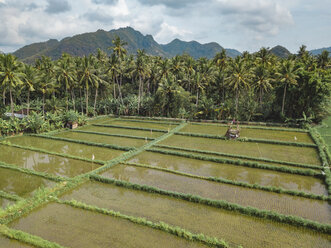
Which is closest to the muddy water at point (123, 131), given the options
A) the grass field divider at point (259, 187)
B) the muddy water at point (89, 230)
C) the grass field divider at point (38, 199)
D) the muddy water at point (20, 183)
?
the grass field divider at point (259, 187)

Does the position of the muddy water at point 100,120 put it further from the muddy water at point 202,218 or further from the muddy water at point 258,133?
the muddy water at point 202,218

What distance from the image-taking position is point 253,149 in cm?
2078

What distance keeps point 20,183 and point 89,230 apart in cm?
728

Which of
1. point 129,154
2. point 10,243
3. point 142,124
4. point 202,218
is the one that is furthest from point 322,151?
point 10,243

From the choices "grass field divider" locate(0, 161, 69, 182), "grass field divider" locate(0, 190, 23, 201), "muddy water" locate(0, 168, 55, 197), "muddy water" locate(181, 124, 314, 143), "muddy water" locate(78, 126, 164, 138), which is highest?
"muddy water" locate(181, 124, 314, 143)

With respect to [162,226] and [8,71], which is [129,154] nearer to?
[162,226]

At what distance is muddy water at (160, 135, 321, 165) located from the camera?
1841 cm

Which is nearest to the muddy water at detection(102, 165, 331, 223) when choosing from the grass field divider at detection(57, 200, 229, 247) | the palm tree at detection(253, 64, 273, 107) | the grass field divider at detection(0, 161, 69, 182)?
the grass field divider at detection(0, 161, 69, 182)

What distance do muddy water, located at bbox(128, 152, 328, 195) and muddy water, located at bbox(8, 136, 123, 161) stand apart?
8.72ft

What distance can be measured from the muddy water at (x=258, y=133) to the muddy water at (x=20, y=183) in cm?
1731

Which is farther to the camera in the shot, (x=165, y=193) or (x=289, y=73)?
(x=289, y=73)

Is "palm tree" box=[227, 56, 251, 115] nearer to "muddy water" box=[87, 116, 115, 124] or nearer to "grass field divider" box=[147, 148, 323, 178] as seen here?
"grass field divider" box=[147, 148, 323, 178]

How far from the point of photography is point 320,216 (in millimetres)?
10766


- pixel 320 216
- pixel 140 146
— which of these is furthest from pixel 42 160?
pixel 320 216
